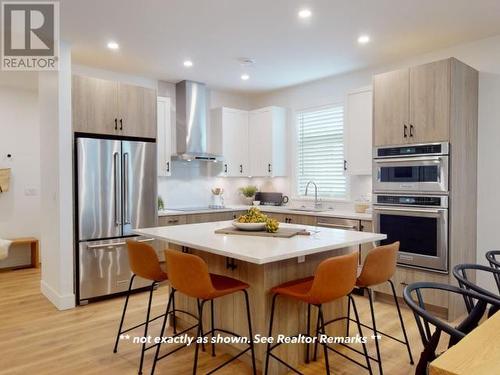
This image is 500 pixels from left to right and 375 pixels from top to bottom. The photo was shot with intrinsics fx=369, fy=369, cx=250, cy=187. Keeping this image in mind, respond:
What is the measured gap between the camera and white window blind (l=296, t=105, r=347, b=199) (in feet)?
17.4

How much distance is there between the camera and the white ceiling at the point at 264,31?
3.11m

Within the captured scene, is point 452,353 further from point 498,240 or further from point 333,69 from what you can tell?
point 333,69

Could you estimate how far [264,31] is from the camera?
3.62m

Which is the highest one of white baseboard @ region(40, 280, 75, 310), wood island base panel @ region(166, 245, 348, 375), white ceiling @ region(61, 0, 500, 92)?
white ceiling @ region(61, 0, 500, 92)

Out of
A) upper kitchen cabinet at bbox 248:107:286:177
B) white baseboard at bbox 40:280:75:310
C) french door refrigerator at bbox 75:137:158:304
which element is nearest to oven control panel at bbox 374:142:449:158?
upper kitchen cabinet at bbox 248:107:286:177

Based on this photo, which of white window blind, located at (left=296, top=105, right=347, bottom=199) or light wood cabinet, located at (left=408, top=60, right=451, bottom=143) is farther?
white window blind, located at (left=296, top=105, right=347, bottom=199)

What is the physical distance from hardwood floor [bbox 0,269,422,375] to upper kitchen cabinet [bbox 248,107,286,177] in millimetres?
2513

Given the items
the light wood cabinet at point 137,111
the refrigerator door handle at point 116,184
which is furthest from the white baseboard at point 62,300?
the light wood cabinet at point 137,111

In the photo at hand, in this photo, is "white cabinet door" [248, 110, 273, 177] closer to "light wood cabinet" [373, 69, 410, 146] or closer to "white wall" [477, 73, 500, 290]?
"light wood cabinet" [373, 69, 410, 146]

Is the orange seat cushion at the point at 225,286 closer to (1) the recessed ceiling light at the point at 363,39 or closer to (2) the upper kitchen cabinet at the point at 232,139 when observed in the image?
(1) the recessed ceiling light at the point at 363,39

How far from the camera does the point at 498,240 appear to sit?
12.3ft

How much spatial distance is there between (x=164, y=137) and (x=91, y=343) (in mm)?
2968

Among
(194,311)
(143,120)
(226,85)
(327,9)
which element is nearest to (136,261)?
(194,311)

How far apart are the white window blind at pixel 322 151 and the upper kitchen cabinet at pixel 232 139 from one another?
91cm
